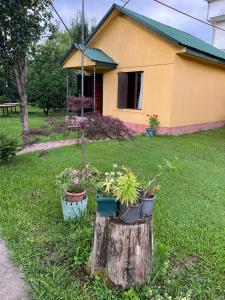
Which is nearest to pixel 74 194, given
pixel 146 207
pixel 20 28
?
pixel 146 207

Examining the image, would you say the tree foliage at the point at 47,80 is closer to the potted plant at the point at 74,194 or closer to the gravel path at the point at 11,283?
the potted plant at the point at 74,194

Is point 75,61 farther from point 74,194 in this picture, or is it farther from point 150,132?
point 74,194

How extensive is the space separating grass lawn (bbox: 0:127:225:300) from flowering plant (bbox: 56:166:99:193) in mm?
364

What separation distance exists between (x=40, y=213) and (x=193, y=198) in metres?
2.35

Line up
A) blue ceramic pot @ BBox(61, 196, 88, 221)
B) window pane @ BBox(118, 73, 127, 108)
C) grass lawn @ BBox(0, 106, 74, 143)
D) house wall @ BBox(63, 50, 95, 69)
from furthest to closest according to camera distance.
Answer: window pane @ BBox(118, 73, 127, 108) < house wall @ BBox(63, 50, 95, 69) < grass lawn @ BBox(0, 106, 74, 143) < blue ceramic pot @ BBox(61, 196, 88, 221)

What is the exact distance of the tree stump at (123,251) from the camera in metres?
2.12

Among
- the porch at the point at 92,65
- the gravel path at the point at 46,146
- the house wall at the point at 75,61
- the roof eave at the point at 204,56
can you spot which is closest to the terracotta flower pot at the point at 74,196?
the gravel path at the point at 46,146

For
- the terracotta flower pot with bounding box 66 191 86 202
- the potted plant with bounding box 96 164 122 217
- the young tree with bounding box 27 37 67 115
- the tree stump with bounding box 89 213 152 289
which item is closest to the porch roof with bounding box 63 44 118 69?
the young tree with bounding box 27 37 67 115

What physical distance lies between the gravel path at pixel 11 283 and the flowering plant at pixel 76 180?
1.05 metres

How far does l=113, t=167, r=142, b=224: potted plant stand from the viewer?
82.3 inches

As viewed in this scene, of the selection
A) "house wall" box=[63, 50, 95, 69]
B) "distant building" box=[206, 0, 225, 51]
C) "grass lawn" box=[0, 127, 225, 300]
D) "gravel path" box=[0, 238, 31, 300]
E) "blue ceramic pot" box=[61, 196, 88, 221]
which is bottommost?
"gravel path" box=[0, 238, 31, 300]

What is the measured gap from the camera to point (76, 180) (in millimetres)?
3248

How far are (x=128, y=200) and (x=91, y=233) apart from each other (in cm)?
93

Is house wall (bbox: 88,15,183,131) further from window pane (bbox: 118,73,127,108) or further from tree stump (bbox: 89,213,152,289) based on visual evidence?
tree stump (bbox: 89,213,152,289)
